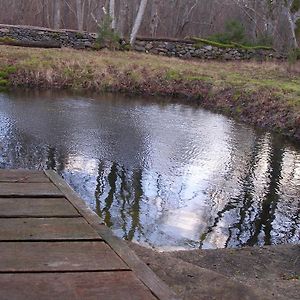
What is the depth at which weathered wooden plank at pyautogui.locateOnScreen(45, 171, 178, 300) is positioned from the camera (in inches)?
87.6

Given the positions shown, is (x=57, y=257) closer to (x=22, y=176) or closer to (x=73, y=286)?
(x=73, y=286)

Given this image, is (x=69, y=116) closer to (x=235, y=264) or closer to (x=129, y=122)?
(x=129, y=122)

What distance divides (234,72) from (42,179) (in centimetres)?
1810

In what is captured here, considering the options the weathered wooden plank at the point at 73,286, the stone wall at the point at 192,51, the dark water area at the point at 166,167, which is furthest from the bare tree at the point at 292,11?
the weathered wooden plank at the point at 73,286

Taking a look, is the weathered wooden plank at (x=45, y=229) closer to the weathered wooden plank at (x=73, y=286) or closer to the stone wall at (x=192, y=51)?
the weathered wooden plank at (x=73, y=286)

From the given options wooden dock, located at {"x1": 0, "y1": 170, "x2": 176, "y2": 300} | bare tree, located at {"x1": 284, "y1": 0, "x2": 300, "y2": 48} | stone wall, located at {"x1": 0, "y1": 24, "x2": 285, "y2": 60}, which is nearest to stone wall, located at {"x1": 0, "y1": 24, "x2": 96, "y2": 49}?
stone wall, located at {"x1": 0, "y1": 24, "x2": 285, "y2": 60}

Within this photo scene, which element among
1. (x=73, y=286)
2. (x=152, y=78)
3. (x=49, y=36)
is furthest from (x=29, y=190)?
(x=49, y=36)

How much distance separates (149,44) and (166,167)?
763 inches

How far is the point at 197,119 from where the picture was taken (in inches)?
579

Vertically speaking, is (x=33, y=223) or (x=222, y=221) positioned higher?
(x=33, y=223)

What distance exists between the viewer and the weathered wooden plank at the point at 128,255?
2.23 meters

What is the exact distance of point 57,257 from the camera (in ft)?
8.16

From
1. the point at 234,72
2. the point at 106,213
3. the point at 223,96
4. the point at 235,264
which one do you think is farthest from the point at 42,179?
the point at 234,72

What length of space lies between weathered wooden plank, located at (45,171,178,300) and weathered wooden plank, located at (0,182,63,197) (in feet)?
0.36
